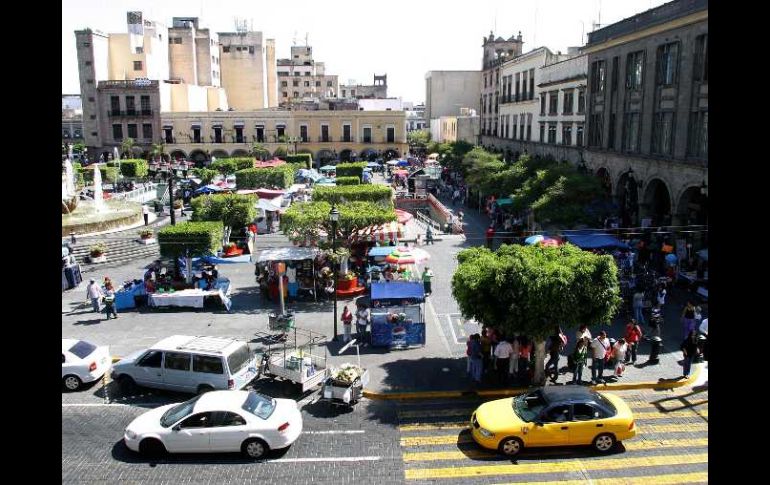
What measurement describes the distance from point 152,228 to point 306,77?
308 feet

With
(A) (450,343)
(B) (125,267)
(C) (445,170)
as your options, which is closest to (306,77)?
(C) (445,170)

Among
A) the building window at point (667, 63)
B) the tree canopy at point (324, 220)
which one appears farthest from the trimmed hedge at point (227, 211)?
the building window at point (667, 63)

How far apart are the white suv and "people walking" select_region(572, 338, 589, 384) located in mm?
8329

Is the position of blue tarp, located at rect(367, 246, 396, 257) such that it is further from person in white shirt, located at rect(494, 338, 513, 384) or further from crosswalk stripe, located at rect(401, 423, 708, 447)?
crosswalk stripe, located at rect(401, 423, 708, 447)

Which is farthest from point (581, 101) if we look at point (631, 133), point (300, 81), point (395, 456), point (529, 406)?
point (300, 81)

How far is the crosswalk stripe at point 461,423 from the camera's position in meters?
13.9

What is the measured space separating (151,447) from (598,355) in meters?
10.9

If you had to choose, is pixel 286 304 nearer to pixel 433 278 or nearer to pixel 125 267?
pixel 433 278

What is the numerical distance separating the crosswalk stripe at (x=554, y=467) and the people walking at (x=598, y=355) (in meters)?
3.96

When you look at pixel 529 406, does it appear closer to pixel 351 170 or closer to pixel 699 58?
pixel 699 58

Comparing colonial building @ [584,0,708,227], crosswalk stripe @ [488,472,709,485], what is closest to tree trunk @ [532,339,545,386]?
crosswalk stripe @ [488,472,709,485]
